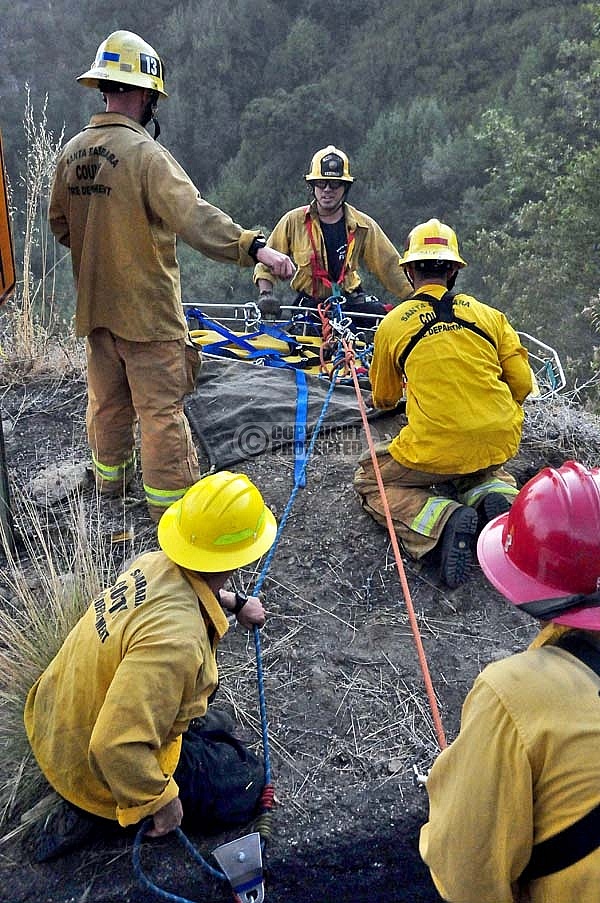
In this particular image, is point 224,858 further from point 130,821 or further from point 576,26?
point 576,26

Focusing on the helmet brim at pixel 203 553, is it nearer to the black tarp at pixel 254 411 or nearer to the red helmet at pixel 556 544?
the red helmet at pixel 556 544

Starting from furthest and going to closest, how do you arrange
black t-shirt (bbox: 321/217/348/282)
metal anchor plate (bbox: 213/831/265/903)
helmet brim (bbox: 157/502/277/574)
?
black t-shirt (bbox: 321/217/348/282)
metal anchor plate (bbox: 213/831/265/903)
helmet brim (bbox: 157/502/277/574)

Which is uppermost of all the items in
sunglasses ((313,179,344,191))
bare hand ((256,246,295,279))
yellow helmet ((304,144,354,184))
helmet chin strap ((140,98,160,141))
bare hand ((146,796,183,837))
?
helmet chin strap ((140,98,160,141))

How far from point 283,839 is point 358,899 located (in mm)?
282

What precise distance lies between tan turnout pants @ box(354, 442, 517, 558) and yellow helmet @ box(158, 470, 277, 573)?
1.57m

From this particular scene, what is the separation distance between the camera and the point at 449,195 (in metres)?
20.6

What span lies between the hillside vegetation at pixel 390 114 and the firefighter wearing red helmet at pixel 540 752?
12.9 metres

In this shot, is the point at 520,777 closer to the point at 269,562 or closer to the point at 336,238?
the point at 269,562

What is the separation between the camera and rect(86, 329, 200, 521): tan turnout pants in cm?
380

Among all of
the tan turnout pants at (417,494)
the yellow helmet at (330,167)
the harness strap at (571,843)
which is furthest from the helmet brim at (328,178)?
the harness strap at (571,843)

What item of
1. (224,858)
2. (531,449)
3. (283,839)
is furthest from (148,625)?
(531,449)

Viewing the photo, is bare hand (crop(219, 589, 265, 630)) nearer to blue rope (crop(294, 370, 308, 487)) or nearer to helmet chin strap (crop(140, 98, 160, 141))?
blue rope (crop(294, 370, 308, 487))

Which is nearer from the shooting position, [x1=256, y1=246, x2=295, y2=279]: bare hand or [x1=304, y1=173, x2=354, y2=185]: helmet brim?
[x1=256, y1=246, x2=295, y2=279]: bare hand

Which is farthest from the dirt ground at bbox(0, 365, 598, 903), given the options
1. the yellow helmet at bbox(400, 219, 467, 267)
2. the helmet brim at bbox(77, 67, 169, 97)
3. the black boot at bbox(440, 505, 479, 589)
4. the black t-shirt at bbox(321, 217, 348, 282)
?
the helmet brim at bbox(77, 67, 169, 97)
